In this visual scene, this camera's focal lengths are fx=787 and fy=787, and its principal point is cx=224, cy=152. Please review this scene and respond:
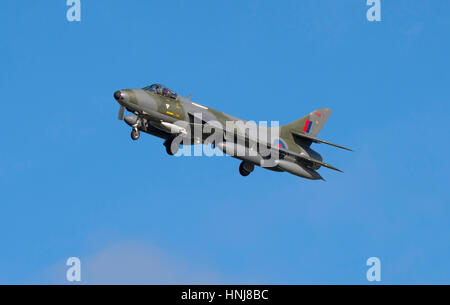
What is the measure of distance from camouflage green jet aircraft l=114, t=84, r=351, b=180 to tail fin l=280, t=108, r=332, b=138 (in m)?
0.06

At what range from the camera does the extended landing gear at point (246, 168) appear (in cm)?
4506

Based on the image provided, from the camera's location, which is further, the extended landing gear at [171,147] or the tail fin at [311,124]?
the tail fin at [311,124]

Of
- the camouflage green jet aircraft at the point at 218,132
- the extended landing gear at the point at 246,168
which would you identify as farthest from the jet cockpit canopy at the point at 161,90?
the extended landing gear at the point at 246,168

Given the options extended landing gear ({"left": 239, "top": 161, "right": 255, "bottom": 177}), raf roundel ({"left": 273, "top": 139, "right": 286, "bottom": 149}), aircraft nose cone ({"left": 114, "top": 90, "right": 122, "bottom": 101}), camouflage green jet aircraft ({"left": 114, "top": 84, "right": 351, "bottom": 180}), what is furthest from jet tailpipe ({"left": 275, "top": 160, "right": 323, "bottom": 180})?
aircraft nose cone ({"left": 114, "top": 90, "right": 122, "bottom": 101})

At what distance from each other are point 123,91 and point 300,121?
12.4 m

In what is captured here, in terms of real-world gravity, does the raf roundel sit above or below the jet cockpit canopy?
below

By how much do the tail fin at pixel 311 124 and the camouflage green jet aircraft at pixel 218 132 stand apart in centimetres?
6

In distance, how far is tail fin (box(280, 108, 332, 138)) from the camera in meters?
46.2

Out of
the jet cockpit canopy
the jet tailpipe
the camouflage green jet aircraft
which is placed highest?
the jet cockpit canopy

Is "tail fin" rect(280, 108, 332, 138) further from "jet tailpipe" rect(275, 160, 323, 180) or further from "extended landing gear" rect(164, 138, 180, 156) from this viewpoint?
"extended landing gear" rect(164, 138, 180, 156)

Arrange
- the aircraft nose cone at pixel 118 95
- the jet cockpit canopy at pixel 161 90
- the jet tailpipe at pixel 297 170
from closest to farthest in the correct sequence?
the aircraft nose cone at pixel 118 95 < the jet cockpit canopy at pixel 161 90 < the jet tailpipe at pixel 297 170

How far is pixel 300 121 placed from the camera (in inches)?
1832

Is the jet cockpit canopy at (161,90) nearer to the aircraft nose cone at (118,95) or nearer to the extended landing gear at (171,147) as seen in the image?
the aircraft nose cone at (118,95)

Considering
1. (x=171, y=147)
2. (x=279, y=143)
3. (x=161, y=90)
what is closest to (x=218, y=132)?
(x=171, y=147)
